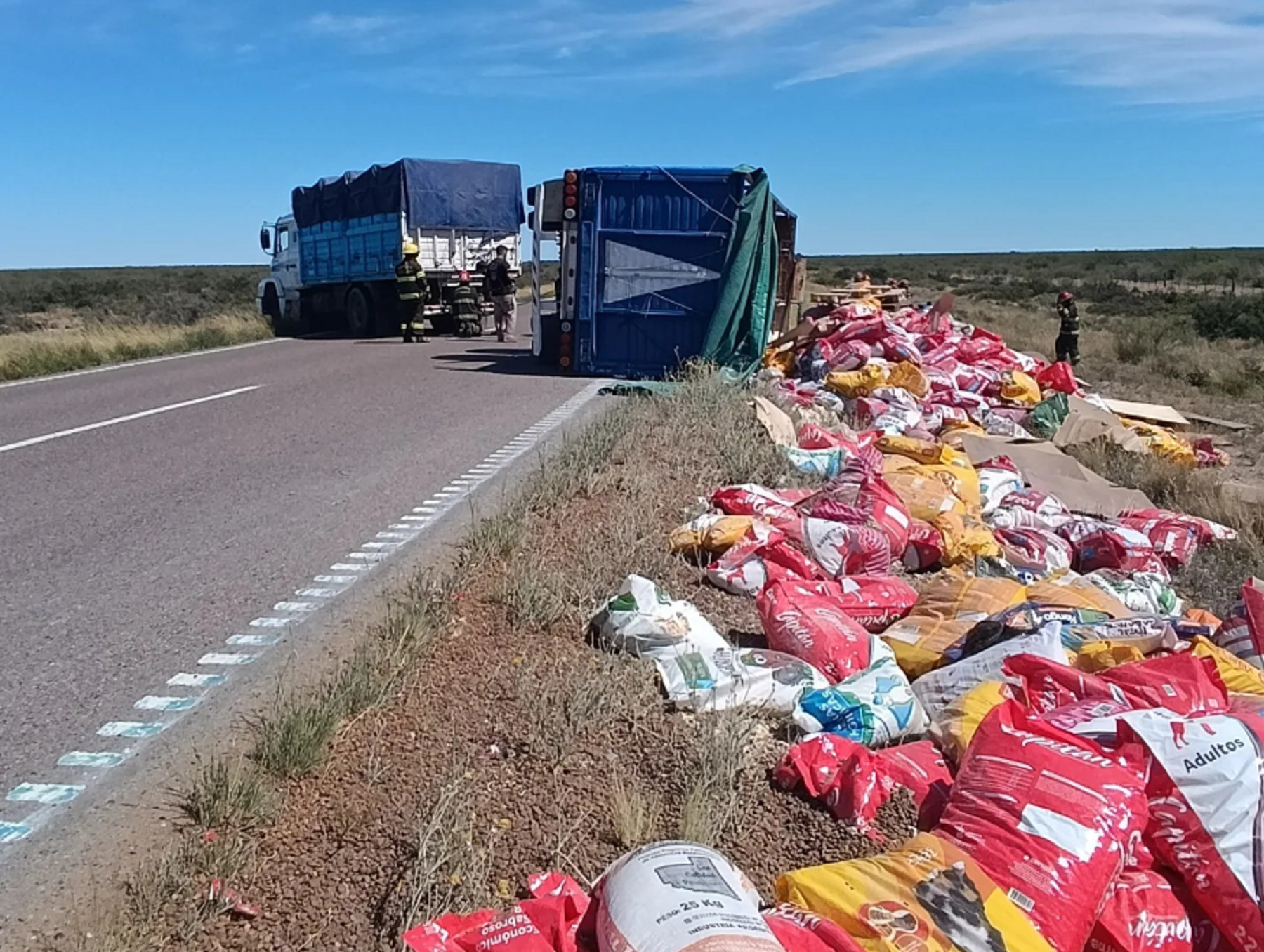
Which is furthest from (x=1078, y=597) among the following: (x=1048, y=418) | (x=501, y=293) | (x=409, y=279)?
(x=501, y=293)

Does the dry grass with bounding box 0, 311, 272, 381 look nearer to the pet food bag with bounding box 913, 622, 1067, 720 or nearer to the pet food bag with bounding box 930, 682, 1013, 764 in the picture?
the pet food bag with bounding box 913, 622, 1067, 720

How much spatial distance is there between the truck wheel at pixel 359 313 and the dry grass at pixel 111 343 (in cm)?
174

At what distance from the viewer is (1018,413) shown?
461 inches

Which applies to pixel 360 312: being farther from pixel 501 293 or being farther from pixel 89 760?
pixel 89 760

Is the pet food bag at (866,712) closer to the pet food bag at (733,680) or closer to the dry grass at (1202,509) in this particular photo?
the pet food bag at (733,680)

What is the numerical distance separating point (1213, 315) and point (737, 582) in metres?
27.2

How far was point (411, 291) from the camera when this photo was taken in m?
20.6

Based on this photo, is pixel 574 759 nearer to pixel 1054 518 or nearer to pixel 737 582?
pixel 737 582

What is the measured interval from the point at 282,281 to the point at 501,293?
798 centimetres

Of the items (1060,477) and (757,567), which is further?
(1060,477)

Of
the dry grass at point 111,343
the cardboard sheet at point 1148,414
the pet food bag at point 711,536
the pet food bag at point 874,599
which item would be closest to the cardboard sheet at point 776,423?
the pet food bag at point 711,536

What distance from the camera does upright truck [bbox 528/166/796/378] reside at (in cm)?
1360

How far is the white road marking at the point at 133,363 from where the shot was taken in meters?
14.7

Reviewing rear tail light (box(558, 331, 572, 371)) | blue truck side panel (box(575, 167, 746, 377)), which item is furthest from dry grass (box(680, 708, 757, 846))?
rear tail light (box(558, 331, 572, 371))
